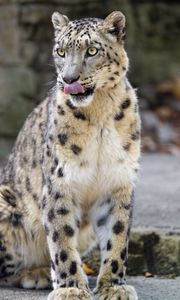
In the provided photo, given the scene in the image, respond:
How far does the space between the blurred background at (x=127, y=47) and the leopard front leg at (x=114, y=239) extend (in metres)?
5.19

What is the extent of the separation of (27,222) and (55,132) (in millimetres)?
771

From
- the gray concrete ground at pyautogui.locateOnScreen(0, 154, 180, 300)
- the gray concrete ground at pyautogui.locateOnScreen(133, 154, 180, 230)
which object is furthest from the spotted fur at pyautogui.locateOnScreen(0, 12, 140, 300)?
the gray concrete ground at pyautogui.locateOnScreen(133, 154, 180, 230)

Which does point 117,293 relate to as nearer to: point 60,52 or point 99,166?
point 99,166

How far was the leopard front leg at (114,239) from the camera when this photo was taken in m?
5.62

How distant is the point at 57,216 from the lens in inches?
222

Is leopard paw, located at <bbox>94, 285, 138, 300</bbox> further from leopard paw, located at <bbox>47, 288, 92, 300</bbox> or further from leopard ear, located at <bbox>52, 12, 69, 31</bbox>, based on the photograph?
leopard ear, located at <bbox>52, 12, 69, 31</bbox>

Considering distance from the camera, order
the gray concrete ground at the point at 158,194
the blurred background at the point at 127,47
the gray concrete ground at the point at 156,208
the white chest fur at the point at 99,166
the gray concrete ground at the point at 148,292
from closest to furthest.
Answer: the white chest fur at the point at 99,166, the gray concrete ground at the point at 148,292, the gray concrete ground at the point at 156,208, the gray concrete ground at the point at 158,194, the blurred background at the point at 127,47

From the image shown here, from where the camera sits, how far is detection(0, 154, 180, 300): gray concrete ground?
19.2 ft

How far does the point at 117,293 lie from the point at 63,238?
46 centimetres

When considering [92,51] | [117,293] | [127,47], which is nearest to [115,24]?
[92,51]

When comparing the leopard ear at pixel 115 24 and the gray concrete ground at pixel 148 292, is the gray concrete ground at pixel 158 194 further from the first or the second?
the leopard ear at pixel 115 24

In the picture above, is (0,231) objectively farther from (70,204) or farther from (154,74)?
(154,74)

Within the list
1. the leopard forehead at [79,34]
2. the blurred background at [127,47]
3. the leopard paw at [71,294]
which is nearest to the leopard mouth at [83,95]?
the leopard forehead at [79,34]

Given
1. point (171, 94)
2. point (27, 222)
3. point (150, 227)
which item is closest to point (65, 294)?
point (27, 222)
